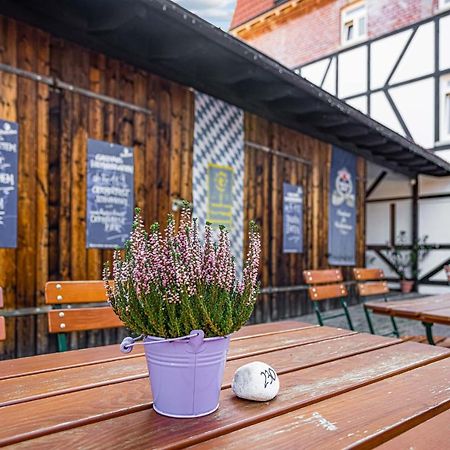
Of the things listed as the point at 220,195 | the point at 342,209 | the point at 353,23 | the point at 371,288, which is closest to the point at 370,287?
the point at 371,288

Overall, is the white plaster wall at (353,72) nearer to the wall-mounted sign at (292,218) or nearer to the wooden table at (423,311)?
the wall-mounted sign at (292,218)

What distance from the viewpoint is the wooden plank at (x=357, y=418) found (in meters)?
0.72

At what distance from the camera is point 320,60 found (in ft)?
35.4

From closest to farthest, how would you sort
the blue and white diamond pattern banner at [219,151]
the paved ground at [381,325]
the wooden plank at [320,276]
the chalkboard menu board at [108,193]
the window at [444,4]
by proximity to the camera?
the wooden plank at [320,276] < the chalkboard menu board at [108,193] < the blue and white diamond pattern banner at [219,151] < the paved ground at [381,325] < the window at [444,4]

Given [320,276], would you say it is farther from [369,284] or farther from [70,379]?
[70,379]

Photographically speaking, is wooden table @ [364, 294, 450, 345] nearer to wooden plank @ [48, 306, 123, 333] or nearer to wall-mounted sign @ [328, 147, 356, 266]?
wooden plank @ [48, 306, 123, 333]

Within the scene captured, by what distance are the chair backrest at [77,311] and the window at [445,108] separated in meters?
8.71

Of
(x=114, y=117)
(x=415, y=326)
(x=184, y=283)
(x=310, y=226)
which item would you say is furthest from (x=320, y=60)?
(x=184, y=283)

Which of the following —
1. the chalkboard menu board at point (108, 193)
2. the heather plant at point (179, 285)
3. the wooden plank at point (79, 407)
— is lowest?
the wooden plank at point (79, 407)

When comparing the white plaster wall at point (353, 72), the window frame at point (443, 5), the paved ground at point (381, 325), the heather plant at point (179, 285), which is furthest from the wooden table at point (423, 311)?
the white plaster wall at point (353, 72)

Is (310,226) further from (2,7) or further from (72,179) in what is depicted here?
(2,7)

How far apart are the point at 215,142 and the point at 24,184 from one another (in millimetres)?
2049

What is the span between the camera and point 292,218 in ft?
18.6

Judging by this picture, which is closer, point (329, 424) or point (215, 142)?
point (329, 424)
